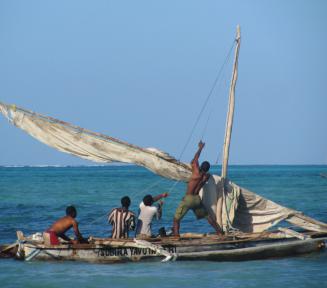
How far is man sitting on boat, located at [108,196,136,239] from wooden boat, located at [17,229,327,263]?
391mm

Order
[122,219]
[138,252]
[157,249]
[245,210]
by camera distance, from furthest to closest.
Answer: [245,210] < [122,219] < [138,252] < [157,249]

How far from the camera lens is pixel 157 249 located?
1545 cm

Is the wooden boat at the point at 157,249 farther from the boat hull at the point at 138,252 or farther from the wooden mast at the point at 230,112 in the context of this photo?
the wooden mast at the point at 230,112

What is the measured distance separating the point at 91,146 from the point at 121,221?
71.0 inches

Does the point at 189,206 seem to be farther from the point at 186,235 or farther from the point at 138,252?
the point at 138,252

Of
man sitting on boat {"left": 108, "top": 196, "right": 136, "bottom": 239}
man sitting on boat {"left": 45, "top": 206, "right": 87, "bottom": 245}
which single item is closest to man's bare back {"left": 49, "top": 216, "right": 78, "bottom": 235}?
man sitting on boat {"left": 45, "top": 206, "right": 87, "bottom": 245}

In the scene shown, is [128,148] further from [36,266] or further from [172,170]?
[36,266]

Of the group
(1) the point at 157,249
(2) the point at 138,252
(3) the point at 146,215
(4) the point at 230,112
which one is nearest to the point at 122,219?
(3) the point at 146,215

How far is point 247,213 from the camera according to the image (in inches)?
668

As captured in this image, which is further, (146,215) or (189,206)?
(189,206)

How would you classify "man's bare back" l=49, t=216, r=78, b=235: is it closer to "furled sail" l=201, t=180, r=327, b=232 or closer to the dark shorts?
the dark shorts

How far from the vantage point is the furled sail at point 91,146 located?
16.3m

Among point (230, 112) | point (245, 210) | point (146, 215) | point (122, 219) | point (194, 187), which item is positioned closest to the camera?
point (122, 219)

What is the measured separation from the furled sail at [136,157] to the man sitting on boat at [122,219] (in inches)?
45.9
